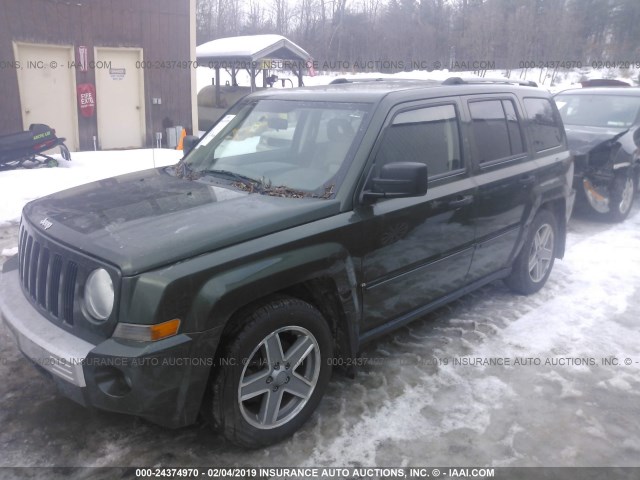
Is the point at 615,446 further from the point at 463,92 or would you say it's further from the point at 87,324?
the point at 87,324

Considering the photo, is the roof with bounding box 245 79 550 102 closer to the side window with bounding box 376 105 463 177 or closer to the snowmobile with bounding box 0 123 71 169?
the side window with bounding box 376 105 463 177

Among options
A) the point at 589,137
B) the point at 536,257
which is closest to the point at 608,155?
the point at 589,137

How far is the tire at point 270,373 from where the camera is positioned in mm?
2748

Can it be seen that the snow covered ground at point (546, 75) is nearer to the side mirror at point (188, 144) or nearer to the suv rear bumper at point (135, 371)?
the side mirror at point (188, 144)

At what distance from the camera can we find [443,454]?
305 centimetres

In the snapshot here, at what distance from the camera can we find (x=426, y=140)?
12.5 ft

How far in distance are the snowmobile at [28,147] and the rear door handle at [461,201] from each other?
9.52m

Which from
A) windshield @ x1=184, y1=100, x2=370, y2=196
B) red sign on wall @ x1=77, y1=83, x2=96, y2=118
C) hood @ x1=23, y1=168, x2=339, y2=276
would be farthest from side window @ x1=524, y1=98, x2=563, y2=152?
red sign on wall @ x1=77, y1=83, x2=96, y2=118

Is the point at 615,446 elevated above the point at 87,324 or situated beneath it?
situated beneath

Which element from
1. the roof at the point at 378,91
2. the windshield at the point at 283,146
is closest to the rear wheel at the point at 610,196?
the roof at the point at 378,91

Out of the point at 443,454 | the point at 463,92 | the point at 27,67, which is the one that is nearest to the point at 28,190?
the point at 27,67

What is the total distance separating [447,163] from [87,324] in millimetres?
2605

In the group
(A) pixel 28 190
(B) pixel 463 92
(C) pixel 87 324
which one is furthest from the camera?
(A) pixel 28 190

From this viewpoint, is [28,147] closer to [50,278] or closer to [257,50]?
[50,278]
